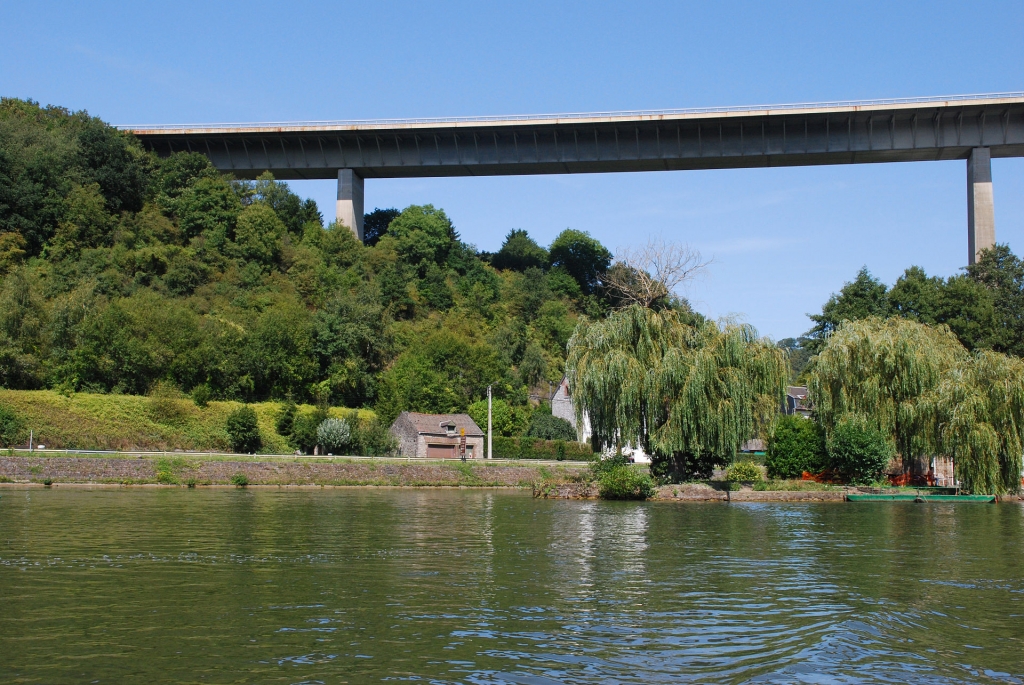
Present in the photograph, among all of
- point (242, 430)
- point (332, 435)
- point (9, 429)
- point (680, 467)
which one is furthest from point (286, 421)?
point (680, 467)

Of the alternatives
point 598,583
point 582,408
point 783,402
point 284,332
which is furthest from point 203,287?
point 598,583

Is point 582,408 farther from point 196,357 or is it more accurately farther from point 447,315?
point 447,315

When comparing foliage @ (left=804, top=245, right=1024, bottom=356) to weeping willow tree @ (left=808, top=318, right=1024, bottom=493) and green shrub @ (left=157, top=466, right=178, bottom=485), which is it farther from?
green shrub @ (left=157, top=466, right=178, bottom=485)

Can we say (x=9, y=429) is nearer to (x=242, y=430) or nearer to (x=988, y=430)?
(x=242, y=430)

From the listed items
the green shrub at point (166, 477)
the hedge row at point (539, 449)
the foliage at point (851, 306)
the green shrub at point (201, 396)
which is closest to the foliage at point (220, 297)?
the green shrub at point (201, 396)

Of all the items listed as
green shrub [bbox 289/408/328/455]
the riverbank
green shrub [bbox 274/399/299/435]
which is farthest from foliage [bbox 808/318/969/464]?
green shrub [bbox 274/399/299/435]

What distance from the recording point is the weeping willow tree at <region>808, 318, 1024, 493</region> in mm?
38625

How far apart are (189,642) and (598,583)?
8061 mm

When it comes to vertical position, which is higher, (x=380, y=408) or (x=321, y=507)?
(x=380, y=408)

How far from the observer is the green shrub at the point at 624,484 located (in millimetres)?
40531

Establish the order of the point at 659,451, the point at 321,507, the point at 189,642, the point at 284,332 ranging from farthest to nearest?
the point at 284,332 → the point at 659,451 → the point at 321,507 → the point at 189,642

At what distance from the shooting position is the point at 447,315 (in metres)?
83.6

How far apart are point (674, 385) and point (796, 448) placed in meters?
11.5

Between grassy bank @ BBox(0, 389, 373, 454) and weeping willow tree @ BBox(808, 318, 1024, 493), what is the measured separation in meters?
34.2
